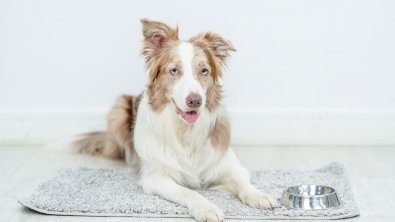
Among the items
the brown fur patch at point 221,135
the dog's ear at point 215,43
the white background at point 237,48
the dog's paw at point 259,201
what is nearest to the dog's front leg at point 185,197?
the dog's paw at point 259,201

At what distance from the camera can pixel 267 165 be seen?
10.2 ft

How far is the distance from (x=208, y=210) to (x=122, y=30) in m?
2.05

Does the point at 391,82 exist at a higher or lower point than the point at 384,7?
lower

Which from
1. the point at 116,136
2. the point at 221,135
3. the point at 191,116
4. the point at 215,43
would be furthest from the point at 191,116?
the point at 116,136

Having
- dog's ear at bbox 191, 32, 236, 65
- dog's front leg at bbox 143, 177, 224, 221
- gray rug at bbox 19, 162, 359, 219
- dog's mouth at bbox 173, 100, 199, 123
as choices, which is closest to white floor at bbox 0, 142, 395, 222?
gray rug at bbox 19, 162, 359, 219

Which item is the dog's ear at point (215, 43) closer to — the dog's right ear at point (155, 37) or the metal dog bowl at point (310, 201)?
the dog's right ear at point (155, 37)

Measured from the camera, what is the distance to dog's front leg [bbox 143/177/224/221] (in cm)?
198

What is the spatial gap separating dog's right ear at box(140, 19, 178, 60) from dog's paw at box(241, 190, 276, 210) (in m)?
0.90

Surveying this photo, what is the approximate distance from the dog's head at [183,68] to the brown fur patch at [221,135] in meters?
0.13

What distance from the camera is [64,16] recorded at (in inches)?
143

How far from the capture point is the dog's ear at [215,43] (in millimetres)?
2451

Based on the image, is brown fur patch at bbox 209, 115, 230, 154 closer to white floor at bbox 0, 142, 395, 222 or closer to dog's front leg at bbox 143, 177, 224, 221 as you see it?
dog's front leg at bbox 143, 177, 224, 221

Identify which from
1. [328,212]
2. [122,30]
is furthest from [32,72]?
[328,212]

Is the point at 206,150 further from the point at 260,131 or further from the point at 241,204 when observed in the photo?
the point at 260,131
